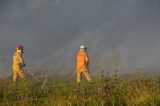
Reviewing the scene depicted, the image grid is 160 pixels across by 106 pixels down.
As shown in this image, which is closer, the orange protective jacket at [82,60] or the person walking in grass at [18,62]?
the orange protective jacket at [82,60]

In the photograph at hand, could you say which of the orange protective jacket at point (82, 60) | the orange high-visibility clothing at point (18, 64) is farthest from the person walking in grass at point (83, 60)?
the orange high-visibility clothing at point (18, 64)

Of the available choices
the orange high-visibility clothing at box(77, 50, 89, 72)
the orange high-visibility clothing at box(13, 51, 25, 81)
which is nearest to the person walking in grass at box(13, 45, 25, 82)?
the orange high-visibility clothing at box(13, 51, 25, 81)

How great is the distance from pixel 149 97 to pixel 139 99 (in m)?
0.17

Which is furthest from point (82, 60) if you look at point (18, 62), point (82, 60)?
point (18, 62)

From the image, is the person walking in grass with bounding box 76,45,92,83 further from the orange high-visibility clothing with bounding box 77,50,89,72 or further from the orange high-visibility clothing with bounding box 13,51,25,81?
the orange high-visibility clothing with bounding box 13,51,25,81

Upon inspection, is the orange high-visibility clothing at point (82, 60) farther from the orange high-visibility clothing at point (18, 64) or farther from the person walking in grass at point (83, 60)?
the orange high-visibility clothing at point (18, 64)

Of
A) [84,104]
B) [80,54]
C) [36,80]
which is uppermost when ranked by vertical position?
[80,54]

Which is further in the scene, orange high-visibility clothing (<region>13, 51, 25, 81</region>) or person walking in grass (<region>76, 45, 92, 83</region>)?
orange high-visibility clothing (<region>13, 51, 25, 81</region>)

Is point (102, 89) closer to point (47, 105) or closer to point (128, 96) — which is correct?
point (128, 96)

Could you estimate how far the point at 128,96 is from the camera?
8.54 meters

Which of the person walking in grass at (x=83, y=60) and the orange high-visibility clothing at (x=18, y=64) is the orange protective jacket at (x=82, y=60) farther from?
the orange high-visibility clothing at (x=18, y=64)

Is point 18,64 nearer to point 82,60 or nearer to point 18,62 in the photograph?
point 18,62

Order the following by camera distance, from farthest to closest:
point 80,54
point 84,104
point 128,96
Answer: point 80,54 < point 128,96 < point 84,104

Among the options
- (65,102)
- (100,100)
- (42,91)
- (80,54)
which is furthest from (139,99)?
(80,54)
